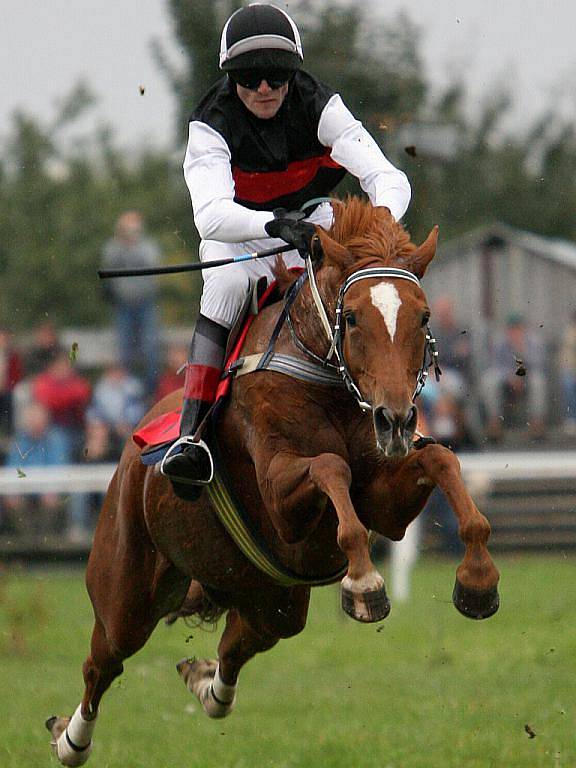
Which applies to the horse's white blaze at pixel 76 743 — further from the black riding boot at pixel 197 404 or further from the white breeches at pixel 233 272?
the white breeches at pixel 233 272

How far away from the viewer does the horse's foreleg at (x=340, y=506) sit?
506 cm

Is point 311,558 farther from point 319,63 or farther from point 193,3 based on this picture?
point 193,3

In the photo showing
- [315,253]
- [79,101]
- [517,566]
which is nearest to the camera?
[315,253]

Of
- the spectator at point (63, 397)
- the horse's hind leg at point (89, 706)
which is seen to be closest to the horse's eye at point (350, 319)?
the horse's hind leg at point (89, 706)

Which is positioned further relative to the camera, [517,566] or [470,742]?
[517,566]

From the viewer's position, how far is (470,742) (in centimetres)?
734

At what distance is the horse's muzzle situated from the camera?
5.10 meters

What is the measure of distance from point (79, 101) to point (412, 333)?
16098mm

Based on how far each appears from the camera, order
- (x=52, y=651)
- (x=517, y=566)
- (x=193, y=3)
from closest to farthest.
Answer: (x=193, y=3) < (x=52, y=651) < (x=517, y=566)

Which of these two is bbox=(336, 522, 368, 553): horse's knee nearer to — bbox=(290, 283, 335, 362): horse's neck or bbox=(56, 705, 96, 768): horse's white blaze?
bbox=(290, 283, 335, 362): horse's neck

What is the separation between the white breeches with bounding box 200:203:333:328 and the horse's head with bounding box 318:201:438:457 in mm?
561

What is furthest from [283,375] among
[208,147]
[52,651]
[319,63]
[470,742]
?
[52,651]

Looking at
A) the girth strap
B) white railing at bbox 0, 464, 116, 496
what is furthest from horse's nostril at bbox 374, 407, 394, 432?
white railing at bbox 0, 464, 116, 496

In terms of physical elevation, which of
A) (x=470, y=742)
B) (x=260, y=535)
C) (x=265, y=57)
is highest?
(x=265, y=57)
